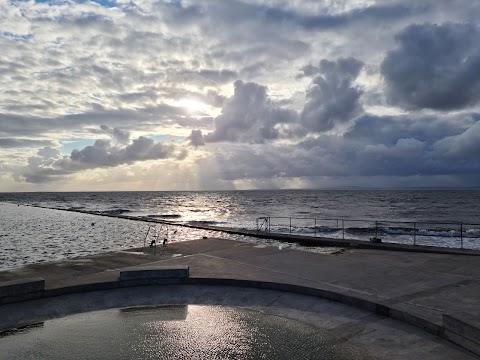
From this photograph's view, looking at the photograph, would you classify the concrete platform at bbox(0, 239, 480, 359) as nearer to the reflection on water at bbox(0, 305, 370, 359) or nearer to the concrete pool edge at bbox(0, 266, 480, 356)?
the concrete pool edge at bbox(0, 266, 480, 356)

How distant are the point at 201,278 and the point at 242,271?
1575 mm

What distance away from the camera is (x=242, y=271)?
11.6 m

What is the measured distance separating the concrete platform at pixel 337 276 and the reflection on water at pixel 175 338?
1.63 meters

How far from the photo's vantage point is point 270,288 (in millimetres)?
9930

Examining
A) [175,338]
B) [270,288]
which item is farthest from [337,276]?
[175,338]

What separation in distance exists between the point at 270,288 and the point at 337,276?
2218 mm

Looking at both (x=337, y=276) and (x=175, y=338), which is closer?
(x=175, y=338)

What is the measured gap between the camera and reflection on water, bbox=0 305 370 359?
6.30 meters

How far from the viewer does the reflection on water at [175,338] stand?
630 centimetres

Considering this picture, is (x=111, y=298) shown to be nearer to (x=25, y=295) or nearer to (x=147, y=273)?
(x=147, y=273)

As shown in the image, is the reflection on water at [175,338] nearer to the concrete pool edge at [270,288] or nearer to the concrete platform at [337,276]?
the concrete pool edge at [270,288]

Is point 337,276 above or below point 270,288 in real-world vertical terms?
above

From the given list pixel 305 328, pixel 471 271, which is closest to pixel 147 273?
pixel 305 328

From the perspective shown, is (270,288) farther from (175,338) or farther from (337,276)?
(175,338)
